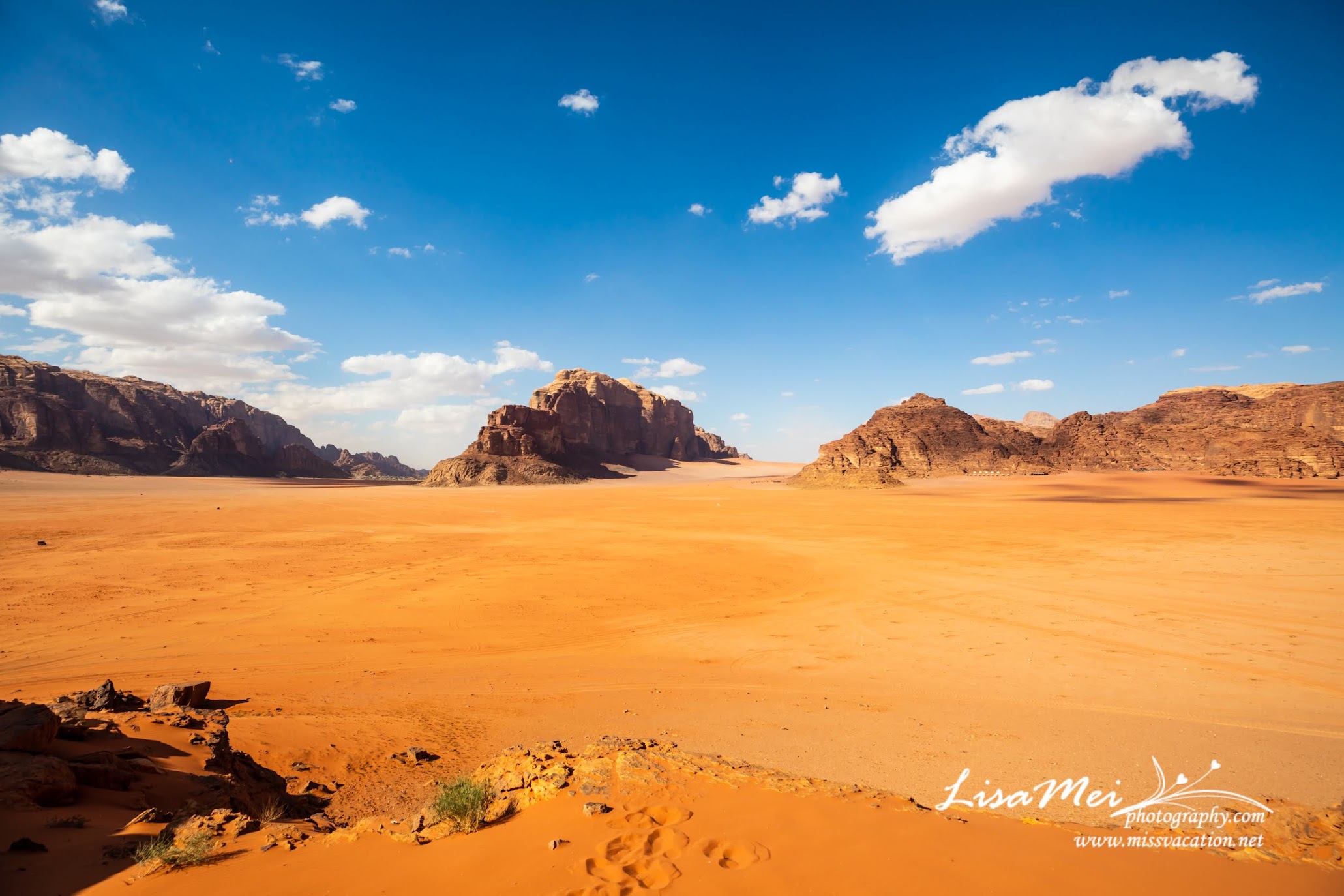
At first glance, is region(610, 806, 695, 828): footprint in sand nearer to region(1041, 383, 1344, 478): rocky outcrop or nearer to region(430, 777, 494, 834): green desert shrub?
region(430, 777, 494, 834): green desert shrub

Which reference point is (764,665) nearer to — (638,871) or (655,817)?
(655,817)

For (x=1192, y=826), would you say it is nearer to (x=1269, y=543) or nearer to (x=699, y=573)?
(x=699, y=573)

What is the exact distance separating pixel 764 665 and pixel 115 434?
455ft

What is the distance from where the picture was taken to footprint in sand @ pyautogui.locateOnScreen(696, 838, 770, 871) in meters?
3.33

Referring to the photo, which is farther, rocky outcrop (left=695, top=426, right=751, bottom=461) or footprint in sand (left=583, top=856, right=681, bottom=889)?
rocky outcrop (left=695, top=426, right=751, bottom=461)

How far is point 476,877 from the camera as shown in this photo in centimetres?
325

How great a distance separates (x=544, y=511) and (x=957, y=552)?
29410mm

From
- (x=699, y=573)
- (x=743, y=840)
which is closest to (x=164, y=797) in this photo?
(x=743, y=840)

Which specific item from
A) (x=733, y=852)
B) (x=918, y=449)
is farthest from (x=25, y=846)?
(x=918, y=449)

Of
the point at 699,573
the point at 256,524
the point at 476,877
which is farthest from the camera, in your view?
the point at 256,524

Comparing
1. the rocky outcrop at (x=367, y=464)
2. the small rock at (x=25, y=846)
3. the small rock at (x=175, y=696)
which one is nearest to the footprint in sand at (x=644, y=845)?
the small rock at (x=25, y=846)

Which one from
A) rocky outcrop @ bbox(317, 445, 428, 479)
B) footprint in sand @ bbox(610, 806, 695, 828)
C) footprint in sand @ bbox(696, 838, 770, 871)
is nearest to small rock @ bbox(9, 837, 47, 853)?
footprint in sand @ bbox(610, 806, 695, 828)

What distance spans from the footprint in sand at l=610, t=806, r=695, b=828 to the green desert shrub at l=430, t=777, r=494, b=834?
3.37ft

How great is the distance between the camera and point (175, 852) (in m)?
3.33
